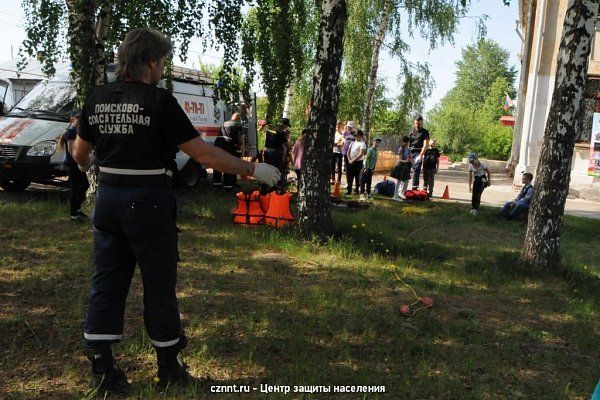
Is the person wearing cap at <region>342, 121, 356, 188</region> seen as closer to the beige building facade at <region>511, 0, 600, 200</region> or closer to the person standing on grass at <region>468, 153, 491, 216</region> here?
the person standing on grass at <region>468, 153, 491, 216</region>

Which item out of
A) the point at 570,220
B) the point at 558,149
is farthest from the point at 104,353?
the point at 570,220

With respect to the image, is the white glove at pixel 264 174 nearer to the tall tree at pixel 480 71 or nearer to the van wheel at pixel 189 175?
the van wheel at pixel 189 175

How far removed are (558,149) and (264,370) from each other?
4541mm

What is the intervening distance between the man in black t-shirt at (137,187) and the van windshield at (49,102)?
26.1 ft

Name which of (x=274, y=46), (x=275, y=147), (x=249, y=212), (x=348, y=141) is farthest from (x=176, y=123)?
(x=348, y=141)

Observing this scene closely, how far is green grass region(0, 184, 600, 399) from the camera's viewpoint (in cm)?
352

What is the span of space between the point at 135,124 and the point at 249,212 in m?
5.41

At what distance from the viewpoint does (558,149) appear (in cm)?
629

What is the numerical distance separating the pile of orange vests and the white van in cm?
258

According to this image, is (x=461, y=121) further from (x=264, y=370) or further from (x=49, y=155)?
(x=264, y=370)

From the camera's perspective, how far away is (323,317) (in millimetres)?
4504

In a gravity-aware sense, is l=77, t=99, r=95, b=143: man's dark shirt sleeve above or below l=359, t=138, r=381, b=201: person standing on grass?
above

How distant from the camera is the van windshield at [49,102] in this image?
10.3 meters

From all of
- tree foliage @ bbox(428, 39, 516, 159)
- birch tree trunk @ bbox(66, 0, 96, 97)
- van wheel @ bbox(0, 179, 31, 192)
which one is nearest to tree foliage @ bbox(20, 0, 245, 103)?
birch tree trunk @ bbox(66, 0, 96, 97)
